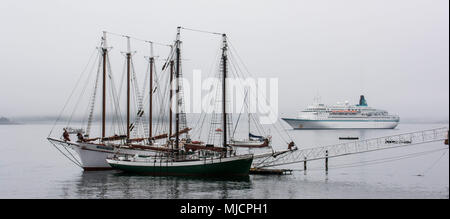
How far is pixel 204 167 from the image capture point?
40469mm

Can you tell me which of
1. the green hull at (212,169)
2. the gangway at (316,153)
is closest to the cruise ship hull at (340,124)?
the gangway at (316,153)

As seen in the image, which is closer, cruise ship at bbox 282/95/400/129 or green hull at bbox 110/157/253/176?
green hull at bbox 110/157/253/176

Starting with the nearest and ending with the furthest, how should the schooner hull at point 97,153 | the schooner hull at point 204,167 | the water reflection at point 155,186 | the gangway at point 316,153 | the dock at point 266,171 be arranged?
the water reflection at point 155,186, the gangway at point 316,153, the schooner hull at point 204,167, the dock at point 266,171, the schooner hull at point 97,153

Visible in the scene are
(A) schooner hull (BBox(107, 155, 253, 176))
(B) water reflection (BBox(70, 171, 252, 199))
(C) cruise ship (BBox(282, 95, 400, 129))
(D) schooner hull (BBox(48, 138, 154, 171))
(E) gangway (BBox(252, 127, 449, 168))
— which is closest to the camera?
(B) water reflection (BBox(70, 171, 252, 199))

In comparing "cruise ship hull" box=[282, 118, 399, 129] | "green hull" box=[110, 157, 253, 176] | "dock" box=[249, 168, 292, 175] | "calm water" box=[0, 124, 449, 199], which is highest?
"cruise ship hull" box=[282, 118, 399, 129]

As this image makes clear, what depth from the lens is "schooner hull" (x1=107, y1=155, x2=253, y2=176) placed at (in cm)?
4012

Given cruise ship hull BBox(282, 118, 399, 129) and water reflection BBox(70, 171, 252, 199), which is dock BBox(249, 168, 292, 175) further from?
cruise ship hull BBox(282, 118, 399, 129)

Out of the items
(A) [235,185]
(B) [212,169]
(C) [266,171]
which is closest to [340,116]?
(C) [266,171]

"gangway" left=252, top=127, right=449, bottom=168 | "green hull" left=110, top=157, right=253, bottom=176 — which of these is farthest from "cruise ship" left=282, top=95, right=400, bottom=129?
"green hull" left=110, top=157, right=253, bottom=176

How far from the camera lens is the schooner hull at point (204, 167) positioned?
132 feet

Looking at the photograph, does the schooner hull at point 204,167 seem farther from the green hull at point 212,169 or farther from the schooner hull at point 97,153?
the schooner hull at point 97,153

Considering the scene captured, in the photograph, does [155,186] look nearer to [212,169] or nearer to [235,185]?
[212,169]

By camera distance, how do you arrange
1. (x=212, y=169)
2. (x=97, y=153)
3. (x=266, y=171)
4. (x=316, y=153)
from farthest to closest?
(x=316, y=153) → (x=97, y=153) → (x=266, y=171) → (x=212, y=169)
